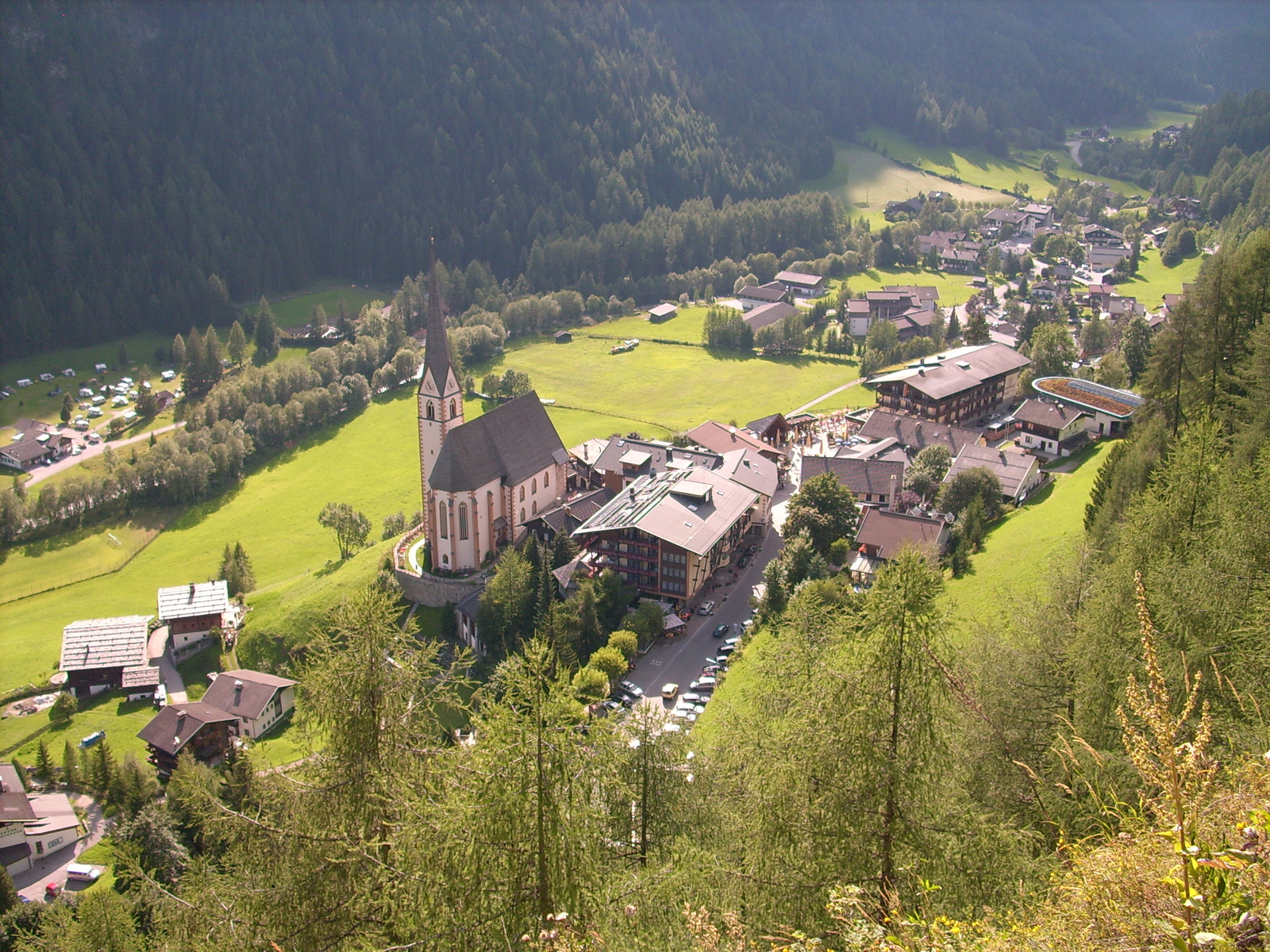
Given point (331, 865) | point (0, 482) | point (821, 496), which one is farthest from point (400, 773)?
point (0, 482)

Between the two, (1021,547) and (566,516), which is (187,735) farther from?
(1021,547)

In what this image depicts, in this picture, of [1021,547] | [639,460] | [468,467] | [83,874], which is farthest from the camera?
[639,460]

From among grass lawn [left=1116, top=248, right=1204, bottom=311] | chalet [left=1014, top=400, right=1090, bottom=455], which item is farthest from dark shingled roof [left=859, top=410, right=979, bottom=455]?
grass lawn [left=1116, top=248, right=1204, bottom=311]

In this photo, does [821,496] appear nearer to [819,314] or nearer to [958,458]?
[958,458]

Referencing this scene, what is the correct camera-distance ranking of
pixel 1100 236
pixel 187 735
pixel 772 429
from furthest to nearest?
pixel 1100 236
pixel 772 429
pixel 187 735

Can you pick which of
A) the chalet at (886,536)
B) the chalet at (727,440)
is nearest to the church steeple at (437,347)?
the chalet at (727,440)

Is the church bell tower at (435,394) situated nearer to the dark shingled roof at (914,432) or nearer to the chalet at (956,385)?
the dark shingled roof at (914,432)

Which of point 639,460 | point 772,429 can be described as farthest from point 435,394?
point 772,429

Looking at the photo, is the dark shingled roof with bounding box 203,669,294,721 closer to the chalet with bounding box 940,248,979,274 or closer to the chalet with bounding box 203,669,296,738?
the chalet with bounding box 203,669,296,738
